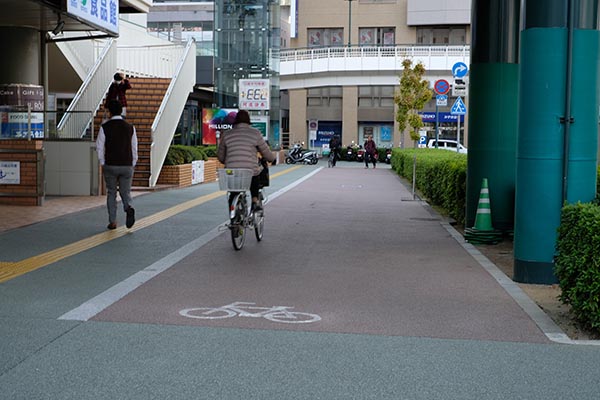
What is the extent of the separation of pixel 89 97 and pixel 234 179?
41.2ft

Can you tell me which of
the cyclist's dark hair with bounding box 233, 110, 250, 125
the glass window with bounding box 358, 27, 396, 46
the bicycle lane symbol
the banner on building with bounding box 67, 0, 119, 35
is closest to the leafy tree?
the banner on building with bounding box 67, 0, 119, 35

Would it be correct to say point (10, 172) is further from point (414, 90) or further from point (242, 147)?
point (414, 90)

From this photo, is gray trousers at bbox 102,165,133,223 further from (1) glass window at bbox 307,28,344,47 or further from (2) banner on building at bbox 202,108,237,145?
(1) glass window at bbox 307,28,344,47

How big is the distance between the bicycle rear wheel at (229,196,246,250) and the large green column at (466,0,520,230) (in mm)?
3862

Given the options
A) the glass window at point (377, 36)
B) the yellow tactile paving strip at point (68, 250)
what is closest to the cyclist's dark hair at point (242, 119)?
the yellow tactile paving strip at point (68, 250)

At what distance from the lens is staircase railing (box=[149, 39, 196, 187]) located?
20531mm

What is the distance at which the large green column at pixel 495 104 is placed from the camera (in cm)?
1240

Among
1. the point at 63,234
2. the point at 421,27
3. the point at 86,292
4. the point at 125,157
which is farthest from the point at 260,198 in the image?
the point at 421,27

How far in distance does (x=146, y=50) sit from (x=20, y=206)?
15.7 m

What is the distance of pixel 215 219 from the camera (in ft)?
46.9

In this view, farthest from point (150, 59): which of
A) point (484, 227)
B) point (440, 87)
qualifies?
point (484, 227)

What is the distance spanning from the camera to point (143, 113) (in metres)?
23.2

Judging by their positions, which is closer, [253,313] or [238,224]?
[253,313]

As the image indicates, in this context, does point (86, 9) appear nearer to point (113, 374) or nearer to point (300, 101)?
point (113, 374)
